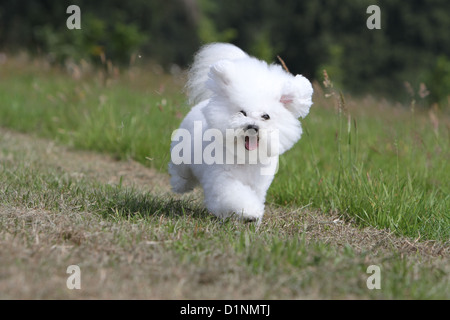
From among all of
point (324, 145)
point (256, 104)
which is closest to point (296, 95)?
point (256, 104)

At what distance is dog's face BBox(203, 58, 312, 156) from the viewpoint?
321 centimetres

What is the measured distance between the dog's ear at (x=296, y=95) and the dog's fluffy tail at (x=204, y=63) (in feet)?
1.95

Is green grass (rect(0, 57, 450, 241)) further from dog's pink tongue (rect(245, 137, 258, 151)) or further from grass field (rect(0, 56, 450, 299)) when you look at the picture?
dog's pink tongue (rect(245, 137, 258, 151))

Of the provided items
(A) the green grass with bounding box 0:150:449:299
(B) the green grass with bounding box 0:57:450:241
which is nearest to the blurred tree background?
(B) the green grass with bounding box 0:57:450:241

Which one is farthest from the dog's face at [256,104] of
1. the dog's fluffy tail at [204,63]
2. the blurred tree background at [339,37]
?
the blurred tree background at [339,37]

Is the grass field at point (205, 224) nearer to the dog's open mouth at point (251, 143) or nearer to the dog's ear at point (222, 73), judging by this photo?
the dog's open mouth at point (251, 143)

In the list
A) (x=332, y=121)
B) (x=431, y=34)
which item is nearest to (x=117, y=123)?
(x=332, y=121)

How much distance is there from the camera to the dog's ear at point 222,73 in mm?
3301

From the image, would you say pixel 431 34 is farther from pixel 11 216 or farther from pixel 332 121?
pixel 11 216

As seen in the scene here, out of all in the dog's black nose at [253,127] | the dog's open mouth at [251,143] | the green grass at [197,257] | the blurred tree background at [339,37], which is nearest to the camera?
the green grass at [197,257]

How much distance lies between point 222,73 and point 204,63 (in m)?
0.69

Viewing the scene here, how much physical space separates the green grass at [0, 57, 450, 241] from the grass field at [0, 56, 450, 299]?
0.06 feet

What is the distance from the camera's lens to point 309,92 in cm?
344
